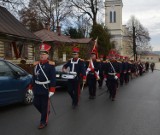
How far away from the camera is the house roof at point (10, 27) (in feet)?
92.0

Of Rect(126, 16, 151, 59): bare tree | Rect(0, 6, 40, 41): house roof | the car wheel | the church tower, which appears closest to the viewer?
the car wheel

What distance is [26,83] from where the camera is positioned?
10945 mm

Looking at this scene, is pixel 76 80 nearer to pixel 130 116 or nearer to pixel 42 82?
pixel 130 116

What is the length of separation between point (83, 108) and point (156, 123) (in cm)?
294

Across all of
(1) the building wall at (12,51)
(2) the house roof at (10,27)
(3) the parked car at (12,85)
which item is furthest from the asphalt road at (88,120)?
(1) the building wall at (12,51)

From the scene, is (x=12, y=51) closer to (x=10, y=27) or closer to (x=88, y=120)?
(x=10, y=27)

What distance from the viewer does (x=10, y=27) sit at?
30.0 meters

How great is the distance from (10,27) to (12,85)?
67.5 feet

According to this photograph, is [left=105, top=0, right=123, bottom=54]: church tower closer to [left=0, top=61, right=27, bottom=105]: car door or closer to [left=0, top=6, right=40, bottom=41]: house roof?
[left=0, top=6, right=40, bottom=41]: house roof

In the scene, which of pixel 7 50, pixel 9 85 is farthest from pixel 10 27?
pixel 9 85

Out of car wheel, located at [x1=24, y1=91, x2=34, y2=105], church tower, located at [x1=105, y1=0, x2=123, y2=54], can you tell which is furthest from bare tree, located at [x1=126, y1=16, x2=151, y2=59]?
car wheel, located at [x1=24, y1=91, x2=34, y2=105]

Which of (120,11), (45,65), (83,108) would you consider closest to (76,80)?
(83,108)

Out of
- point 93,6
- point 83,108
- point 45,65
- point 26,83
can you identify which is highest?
point 93,6

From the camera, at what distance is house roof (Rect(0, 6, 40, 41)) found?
28.0m
